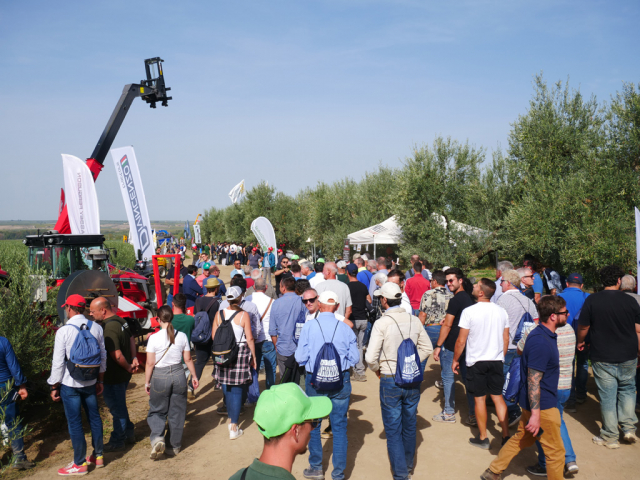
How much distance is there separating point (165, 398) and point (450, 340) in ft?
11.2

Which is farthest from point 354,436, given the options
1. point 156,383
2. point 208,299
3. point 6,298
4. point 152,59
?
point 152,59

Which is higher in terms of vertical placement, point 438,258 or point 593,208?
point 593,208

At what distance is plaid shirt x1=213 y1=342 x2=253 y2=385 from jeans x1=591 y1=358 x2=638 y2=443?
3.95 m

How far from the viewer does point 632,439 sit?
15.8ft

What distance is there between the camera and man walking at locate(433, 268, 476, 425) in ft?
17.6

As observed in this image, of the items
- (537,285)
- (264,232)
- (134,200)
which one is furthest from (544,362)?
(264,232)

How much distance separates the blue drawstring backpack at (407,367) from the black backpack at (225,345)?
2.06 meters

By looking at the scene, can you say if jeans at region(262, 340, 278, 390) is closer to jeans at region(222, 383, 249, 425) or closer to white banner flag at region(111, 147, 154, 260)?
jeans at region(222, 383, 249, 425)

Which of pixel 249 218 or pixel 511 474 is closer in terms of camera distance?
pixel 511 474

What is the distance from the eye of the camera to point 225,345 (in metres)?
5.07

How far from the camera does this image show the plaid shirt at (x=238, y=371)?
17.1 feet

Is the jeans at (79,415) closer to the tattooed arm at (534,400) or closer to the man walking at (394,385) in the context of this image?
the man walking at (394,385)

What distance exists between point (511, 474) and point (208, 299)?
437cm

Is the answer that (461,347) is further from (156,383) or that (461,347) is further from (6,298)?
(6,298)
